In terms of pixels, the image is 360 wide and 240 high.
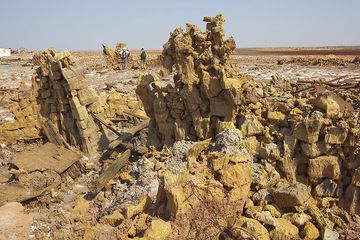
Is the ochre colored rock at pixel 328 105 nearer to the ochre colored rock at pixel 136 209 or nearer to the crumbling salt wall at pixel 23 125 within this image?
the ochre colored rock at pixel 136 209

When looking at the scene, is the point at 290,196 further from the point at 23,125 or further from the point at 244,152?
the point at 23,125

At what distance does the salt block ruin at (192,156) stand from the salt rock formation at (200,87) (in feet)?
0.09

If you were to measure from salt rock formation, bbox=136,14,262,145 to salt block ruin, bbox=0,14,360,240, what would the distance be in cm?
3

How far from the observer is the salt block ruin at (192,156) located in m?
5.87

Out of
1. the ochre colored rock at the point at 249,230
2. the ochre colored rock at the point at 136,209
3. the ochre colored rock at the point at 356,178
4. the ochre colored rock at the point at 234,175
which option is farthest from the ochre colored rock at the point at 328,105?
the ochre colored rock at the point at 136,209

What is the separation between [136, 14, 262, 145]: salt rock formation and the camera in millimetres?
8477

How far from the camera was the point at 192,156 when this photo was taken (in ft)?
22.3

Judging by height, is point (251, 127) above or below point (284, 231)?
above

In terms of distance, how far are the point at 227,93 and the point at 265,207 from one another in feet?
9.99

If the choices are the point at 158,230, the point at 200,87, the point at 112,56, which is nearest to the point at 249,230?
the point at 158,230

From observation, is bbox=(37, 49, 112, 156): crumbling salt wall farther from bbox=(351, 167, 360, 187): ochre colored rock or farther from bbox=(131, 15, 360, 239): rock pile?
bbox=(351, 167, 360, 187): ochre colored rock

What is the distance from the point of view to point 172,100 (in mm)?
9570

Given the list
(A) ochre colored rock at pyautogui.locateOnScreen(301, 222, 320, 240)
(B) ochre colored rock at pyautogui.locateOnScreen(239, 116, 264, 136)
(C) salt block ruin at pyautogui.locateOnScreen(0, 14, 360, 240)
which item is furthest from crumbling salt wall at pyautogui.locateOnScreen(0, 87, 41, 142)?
(A) ochre colored rock at pyautogui.locateOnScreen(301, 222, 320, 240)

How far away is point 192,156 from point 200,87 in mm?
2653
